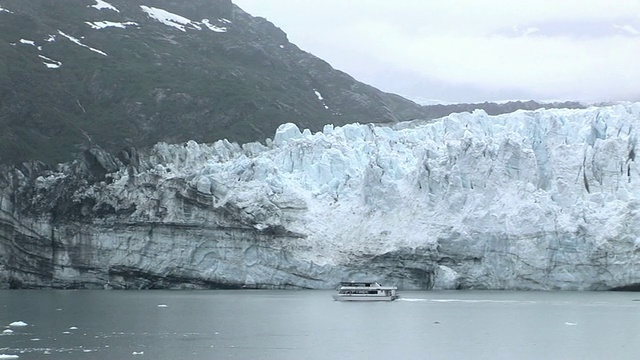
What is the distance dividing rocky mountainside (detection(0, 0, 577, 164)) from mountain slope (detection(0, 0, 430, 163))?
4.6 inches

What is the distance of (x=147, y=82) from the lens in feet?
273

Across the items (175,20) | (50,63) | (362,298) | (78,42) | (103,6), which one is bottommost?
→ (362,298)

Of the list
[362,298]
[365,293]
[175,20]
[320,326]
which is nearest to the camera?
[320,326]

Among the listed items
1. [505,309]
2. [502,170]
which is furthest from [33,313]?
[502,170]

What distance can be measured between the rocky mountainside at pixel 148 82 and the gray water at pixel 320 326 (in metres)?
23.3

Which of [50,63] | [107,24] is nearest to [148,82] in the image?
[50,63]

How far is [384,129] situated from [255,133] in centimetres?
2164

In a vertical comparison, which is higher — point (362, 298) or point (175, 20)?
point (175, 20)

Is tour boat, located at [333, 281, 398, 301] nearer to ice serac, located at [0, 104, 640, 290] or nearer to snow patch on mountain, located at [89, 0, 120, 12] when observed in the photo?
ice serac, located at [0, 104, 640, 290]

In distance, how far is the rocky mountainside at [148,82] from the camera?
7206 centimetres

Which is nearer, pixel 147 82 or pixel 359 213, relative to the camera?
pixel 359 213

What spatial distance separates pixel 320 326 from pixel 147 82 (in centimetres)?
5190

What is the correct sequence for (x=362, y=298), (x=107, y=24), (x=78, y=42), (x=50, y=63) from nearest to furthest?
(x=362, y=298) → (x=50, y=63) → (x=78, y=42) → (x=107, y=24)

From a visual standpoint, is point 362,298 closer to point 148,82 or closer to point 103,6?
point 148,82
